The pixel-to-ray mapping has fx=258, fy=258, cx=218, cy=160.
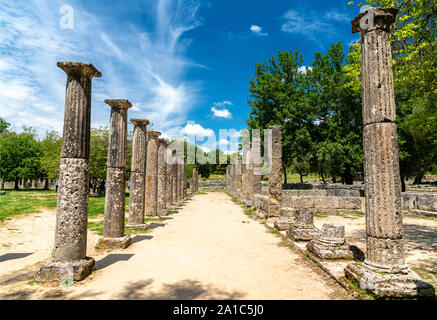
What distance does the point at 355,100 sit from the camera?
2391cm

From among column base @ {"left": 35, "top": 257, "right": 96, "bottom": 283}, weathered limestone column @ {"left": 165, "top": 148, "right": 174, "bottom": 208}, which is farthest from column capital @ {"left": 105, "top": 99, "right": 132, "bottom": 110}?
weathered limestone column @ {"left": 165, "top": 148, "right": 174, "bottom": 208}

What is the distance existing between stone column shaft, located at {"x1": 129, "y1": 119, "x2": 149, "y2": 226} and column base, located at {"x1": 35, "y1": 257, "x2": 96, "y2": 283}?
476 centimetres

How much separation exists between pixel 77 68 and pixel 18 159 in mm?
36727

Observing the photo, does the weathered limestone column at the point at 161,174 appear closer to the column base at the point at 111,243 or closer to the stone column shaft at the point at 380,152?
the column base at the point at 111,243

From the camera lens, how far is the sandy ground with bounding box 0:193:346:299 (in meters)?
4.22

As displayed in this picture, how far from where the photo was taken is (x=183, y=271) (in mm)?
5336

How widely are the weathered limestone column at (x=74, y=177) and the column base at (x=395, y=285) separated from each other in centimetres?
498

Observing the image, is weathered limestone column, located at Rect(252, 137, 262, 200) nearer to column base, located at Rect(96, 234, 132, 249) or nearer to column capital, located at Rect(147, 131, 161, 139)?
column capital, located at Rect(147, 131, 161, 139)

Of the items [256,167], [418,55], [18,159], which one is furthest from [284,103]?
[18,159]

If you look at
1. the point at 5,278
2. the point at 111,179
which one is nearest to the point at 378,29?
the point at 111,179

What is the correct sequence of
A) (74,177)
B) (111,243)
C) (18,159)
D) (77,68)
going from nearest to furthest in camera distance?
(74,177) → (77,68) → (111,243) → (18,159)

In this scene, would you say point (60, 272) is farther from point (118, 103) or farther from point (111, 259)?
point (118, 103)
